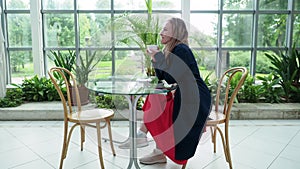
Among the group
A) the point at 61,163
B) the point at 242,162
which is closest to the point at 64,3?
the point at 61,163

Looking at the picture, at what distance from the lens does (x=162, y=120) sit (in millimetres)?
2000

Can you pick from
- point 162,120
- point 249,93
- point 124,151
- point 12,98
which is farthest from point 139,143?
point 12,98

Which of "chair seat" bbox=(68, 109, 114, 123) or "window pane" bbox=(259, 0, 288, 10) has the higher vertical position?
"window pane" bbox=(259, 0, 288, 10)

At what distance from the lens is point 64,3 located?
4227 millimetres

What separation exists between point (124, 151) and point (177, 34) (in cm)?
119

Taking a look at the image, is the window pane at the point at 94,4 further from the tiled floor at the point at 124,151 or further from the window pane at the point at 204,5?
the tiled floor at the point at 124,151

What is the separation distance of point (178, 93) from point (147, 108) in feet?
1.34

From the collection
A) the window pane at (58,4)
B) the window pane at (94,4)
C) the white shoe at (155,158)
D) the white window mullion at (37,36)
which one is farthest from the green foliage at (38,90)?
the white shoe at (155,158)

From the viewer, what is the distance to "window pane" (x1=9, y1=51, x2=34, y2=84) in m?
4.32

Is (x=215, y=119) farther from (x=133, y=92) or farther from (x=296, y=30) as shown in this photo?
(x=296, y=30)

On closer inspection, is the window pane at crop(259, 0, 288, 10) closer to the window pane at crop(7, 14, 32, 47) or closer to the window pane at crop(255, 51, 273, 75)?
the window pane at crop(255, 51, 273, 75)

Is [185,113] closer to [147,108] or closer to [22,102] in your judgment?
[147,108]

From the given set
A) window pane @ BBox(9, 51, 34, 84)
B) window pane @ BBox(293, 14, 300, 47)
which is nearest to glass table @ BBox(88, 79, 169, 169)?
window pane @ BBox(9, 51, 34, 84)

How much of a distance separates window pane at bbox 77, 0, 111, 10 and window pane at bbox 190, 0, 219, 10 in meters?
1.43
